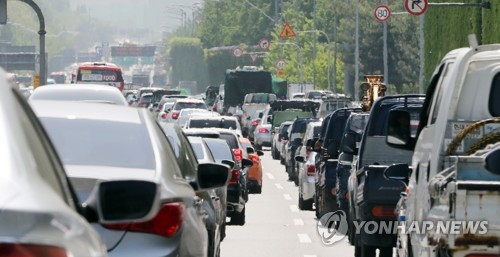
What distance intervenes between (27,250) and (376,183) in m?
12.6

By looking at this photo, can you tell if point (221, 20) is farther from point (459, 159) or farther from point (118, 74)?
point (459, 159)

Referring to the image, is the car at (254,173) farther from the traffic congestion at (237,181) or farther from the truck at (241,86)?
the truck at (241,86)

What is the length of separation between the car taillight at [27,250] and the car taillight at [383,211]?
12.6 m

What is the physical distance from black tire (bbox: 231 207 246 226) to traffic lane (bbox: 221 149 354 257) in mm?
123

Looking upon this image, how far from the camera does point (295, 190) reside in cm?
3625

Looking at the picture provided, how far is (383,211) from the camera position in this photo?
53.1 ft

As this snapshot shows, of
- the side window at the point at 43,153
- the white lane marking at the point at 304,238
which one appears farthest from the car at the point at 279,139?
the side window at the point at 43,153

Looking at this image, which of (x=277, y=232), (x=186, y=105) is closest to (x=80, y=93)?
(x=277, y=232)

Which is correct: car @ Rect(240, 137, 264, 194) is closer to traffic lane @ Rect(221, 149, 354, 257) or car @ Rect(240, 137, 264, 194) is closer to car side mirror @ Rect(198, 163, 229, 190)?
traffic lane @ Rect(221, 149, 354, 257)

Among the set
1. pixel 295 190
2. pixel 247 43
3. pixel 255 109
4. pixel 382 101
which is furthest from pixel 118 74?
pixel 247 43

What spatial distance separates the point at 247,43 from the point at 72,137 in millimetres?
169899

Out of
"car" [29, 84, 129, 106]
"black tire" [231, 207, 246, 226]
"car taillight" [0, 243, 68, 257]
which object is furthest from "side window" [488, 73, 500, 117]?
"black tire" [231, 207, 246, 226]

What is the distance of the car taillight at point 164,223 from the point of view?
7.87 meters

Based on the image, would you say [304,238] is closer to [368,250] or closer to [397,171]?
[368,250]
